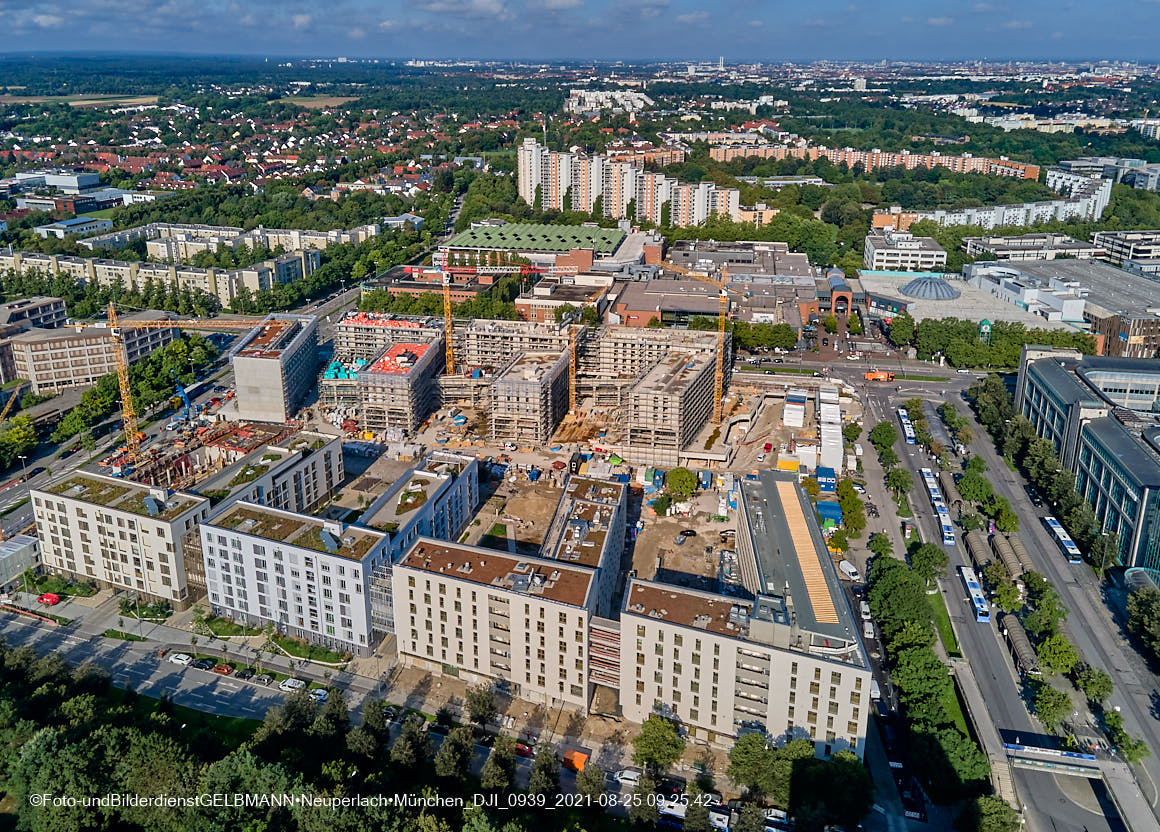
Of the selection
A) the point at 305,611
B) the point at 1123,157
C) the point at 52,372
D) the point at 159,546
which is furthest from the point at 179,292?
the point at 1123,157

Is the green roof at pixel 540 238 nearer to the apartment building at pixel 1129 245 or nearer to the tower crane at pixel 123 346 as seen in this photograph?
the tower crane at pixel 123 346

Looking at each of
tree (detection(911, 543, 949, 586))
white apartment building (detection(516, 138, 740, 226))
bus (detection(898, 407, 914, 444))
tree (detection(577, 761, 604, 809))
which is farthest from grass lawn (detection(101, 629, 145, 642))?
white apartment building (detection(516, 138, 740, 226))

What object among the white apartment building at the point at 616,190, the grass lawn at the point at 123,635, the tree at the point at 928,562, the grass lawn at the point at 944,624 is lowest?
the grass lawn at the point at 123,635

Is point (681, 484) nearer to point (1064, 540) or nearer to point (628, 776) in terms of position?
point (1064, 540)

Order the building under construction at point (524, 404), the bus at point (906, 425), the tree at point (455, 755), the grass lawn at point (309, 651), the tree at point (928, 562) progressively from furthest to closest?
the bus at point (906, 425), the building under construction at point (524, 404), the tree at point (928, 562), the grass lawn at point (309, 651), the tree at point (455, 755)

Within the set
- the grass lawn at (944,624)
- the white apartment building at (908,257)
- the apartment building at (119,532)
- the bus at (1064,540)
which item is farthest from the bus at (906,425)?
the apartment building at (119,532)

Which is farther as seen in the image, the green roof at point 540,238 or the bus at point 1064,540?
the green roof at point 540,238
